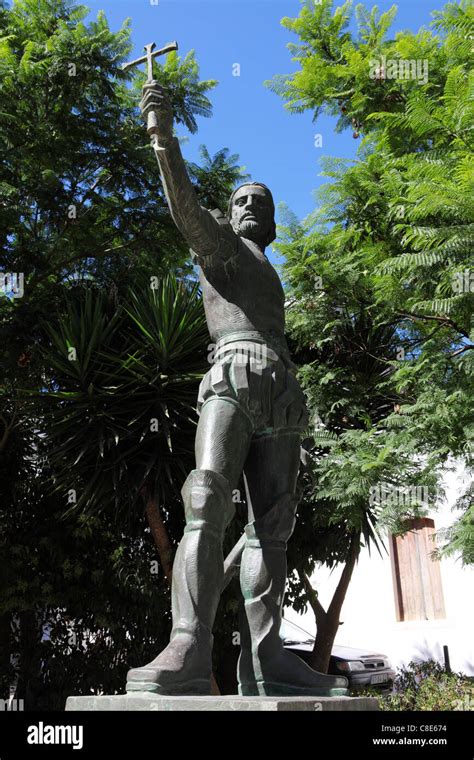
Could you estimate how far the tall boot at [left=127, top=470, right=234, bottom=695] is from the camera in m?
2.35

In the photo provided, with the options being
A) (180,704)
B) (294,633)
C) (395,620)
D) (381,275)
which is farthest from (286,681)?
(395,620)

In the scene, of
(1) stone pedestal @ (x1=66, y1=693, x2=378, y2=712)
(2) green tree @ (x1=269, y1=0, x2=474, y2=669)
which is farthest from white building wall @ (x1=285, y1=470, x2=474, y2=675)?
(1) stone pedestal @ (x1=66, y1=693, x2=378, y2=712)

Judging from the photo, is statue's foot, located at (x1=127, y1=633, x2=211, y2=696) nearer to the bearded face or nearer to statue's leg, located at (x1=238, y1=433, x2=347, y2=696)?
statue's leg, located at (x1=238, y1=433, x2=347, y2=696)

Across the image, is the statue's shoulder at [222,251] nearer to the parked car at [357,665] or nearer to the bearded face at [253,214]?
the bearded face at [253,214]

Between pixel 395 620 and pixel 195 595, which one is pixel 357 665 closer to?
pixel 395 620

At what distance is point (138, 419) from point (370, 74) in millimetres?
4368

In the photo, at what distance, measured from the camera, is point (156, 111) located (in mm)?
2891

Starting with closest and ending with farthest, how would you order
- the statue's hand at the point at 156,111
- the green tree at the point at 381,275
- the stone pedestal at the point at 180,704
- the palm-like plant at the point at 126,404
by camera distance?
the stone pedestal at the point at 180,704 → the statue's hand at the point at 156,111 → the green tree at the point at 381,275 → the palm-like plant at the point at 126,404

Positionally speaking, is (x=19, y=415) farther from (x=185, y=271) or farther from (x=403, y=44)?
(x=403, y=44)

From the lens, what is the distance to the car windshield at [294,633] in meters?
11.9

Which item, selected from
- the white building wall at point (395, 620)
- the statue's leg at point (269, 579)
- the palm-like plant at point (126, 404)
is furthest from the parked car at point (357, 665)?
the statue's leg at point (269, 579)

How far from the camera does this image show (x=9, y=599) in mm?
8523

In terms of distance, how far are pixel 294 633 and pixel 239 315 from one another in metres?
10.3
